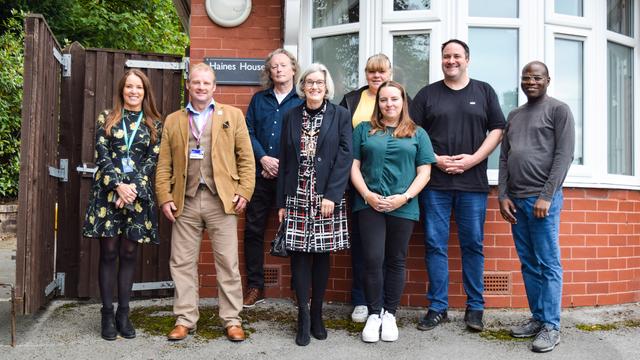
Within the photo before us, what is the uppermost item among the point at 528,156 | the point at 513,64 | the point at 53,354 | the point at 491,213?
the point at 513,64

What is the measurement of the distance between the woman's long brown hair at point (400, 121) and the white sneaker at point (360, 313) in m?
1.43

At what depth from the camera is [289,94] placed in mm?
4926

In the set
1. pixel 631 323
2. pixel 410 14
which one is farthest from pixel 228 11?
pixel 631 323

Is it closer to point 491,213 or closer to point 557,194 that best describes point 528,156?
point 557,194

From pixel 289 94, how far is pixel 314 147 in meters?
0.94

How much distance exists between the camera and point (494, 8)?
17.2ft

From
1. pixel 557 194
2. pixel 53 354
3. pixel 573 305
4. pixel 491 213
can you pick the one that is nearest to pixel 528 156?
pixel 557 194

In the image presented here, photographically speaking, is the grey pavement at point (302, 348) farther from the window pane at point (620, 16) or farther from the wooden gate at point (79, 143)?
the window pane at point (620, 16)

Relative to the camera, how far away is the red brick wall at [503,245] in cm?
501

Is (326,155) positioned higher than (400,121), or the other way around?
(400,121)

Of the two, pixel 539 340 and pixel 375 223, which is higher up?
pixel 375 223

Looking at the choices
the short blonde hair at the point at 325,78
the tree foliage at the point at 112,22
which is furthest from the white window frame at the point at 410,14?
Answer: the tree foliage at the point at 112,22

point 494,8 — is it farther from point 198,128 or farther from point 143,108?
point 143,108

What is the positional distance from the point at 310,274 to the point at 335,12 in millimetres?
2627
